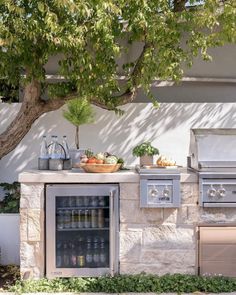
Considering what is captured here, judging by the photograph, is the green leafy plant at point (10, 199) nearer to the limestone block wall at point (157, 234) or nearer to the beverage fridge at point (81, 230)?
the beverage fridge at point (81, 230)

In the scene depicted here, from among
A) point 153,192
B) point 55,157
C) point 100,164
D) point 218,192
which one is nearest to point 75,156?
point 55,157

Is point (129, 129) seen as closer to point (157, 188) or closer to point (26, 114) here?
point (26, 114)

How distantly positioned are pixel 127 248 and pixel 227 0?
3.86 m

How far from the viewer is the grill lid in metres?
5.25

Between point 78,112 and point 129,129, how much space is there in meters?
1.18

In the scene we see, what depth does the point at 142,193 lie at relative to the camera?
16.8ft

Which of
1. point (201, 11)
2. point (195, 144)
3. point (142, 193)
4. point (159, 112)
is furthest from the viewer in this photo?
point (159, 112)

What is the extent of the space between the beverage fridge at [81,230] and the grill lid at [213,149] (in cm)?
110

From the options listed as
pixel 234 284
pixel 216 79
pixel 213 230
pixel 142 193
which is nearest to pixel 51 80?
pixel 216 79

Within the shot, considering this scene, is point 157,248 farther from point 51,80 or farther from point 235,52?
point 235,52

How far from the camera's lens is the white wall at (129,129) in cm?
735

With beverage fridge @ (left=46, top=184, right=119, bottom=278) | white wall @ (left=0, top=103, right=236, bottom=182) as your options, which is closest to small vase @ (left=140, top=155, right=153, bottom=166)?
beverage fridge @ (left=46, top=184, right=119, bottom=278)

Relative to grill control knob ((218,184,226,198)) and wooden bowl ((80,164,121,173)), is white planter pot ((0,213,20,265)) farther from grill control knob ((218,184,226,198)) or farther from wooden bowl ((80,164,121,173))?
grill control knob ((218,184,226,198))

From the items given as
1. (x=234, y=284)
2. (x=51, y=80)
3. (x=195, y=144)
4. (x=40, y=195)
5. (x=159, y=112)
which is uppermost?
(x=51, y=80)
